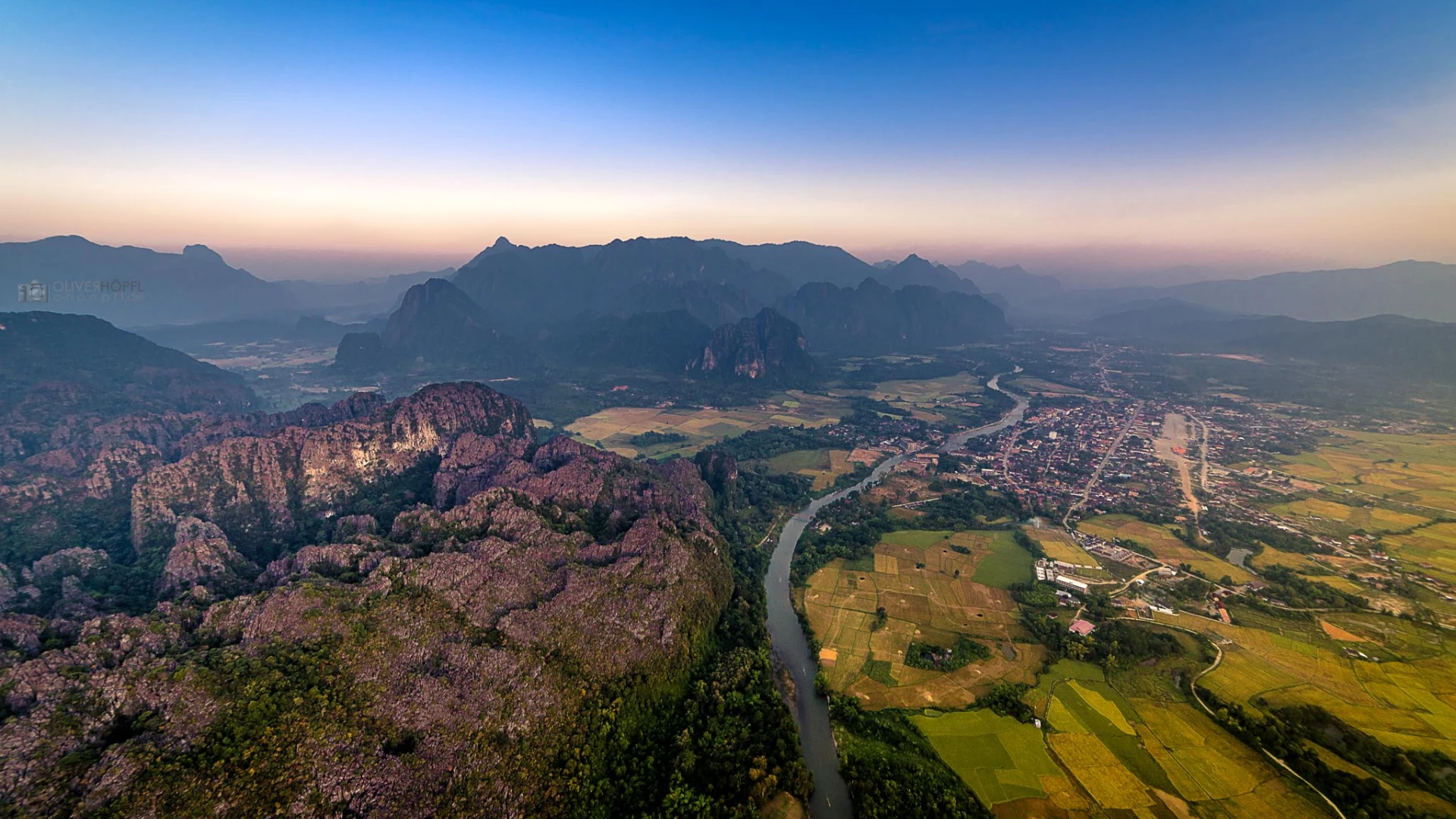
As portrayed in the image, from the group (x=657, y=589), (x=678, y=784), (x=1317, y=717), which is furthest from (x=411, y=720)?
(x=1317, y=717)

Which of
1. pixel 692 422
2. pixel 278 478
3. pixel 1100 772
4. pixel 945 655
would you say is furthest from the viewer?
pixel 692 422

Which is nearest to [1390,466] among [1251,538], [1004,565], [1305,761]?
[1251,538]

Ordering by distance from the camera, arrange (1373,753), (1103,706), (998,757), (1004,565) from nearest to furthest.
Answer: (1373,753), (998,757), (1103,706), (1004,565)

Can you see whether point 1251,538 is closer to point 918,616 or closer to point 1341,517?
point 1341,517

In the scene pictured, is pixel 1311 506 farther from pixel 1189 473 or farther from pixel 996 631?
pixel 996 631

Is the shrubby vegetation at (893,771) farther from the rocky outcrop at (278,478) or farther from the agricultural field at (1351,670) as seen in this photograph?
the rocky outcrop at (278,478)

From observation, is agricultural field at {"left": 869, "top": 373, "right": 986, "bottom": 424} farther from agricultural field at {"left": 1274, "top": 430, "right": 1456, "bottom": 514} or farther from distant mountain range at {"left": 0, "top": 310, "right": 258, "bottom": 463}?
distant mountain range at {"left": 0, "top": 310, "right": 258, "bottom": 463}

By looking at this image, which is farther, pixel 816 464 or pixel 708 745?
pixel 816 464

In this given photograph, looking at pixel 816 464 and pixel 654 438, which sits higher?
pixel 654 438
